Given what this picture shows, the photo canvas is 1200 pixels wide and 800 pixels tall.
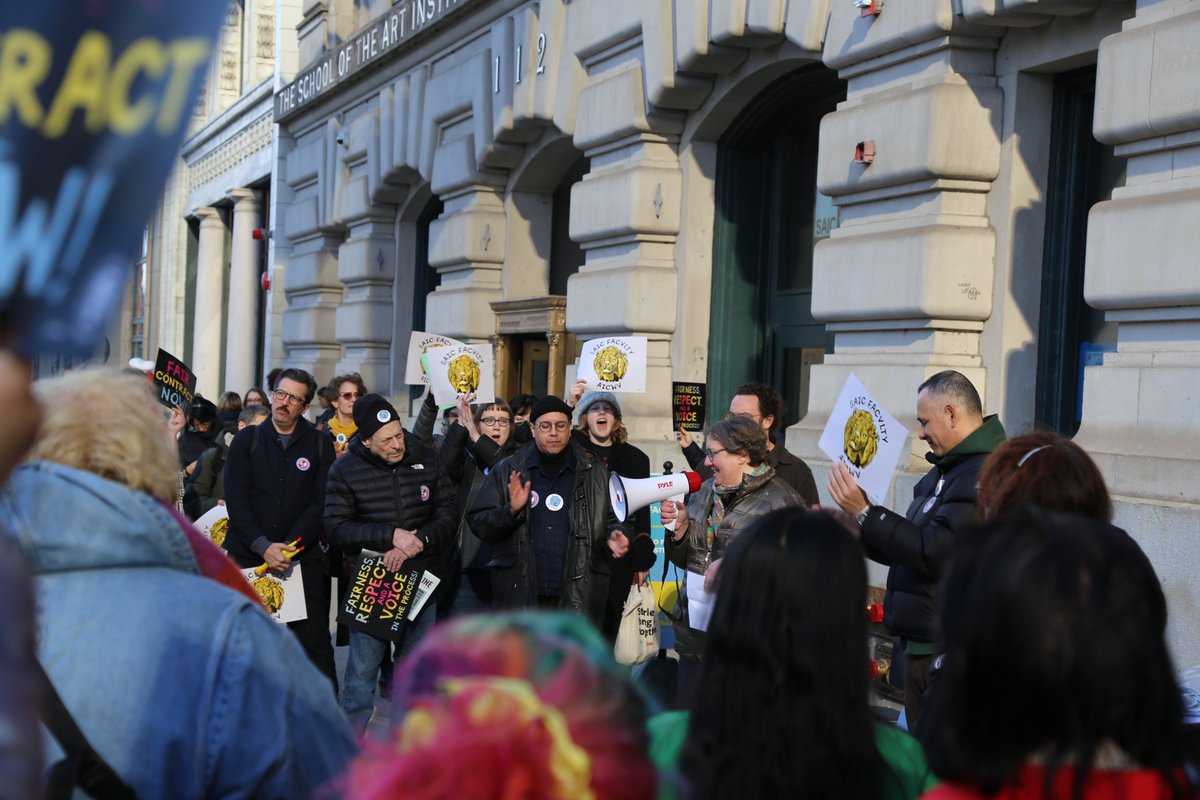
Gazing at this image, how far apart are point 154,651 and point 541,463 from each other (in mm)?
4735

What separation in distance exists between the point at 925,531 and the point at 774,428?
8.29 feet

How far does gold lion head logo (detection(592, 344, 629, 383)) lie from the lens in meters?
10.1

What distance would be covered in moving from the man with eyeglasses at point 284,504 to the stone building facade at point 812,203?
10.9 feet

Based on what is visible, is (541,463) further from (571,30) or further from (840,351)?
Answer: (571,30)

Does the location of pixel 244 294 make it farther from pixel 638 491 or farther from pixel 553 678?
pixel 553 678

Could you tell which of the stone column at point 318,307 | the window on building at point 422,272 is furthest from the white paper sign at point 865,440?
the stone column at point 318,307

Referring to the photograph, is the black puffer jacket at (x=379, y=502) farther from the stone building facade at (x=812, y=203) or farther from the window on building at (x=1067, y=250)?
the window on building at (x=1067, y=250)

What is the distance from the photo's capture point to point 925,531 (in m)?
4.71

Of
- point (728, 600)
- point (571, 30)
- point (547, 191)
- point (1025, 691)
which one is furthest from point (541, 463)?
point (547, 191)

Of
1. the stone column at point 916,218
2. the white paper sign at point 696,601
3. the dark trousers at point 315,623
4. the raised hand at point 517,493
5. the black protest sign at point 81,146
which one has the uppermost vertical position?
the stone column at point 916,218

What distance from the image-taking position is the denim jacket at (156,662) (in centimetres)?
210

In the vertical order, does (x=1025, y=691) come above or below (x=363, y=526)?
above

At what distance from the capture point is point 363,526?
697cm

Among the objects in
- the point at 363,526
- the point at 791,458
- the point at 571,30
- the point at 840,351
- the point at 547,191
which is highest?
the point at 571,30
